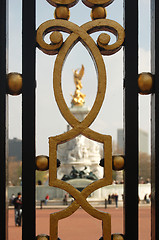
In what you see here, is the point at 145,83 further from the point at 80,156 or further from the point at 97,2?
the point at 80,156

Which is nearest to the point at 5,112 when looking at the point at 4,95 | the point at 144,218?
the point at 4,95

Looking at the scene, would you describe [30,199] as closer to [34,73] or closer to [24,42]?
[34,73]

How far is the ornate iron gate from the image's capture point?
62.2 inches

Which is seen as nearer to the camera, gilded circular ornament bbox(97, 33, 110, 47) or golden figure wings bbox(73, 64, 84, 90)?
gilded circular ornament bbox(97, 33, 110, 47)

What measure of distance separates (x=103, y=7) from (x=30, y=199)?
2.97ft

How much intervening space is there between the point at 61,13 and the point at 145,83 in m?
0.48

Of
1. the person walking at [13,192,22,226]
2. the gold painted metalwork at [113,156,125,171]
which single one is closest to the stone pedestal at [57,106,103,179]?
the person walking at [13,192,22,226]

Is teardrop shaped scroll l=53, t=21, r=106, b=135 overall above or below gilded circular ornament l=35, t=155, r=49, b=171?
above

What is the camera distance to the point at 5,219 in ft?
5.24

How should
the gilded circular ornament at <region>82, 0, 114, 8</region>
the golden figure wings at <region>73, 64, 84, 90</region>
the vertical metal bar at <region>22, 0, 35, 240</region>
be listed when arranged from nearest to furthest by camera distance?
the vertical metal bar at <region>22, 0, 35, 240</region>, the gilded circular ornament at <region>82, 0, 114, 8</region>, the golden figure wings at <region>73, 64, 84, 90</region>
